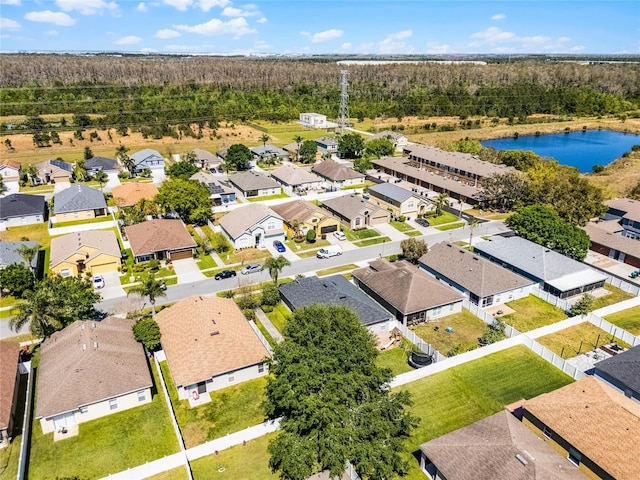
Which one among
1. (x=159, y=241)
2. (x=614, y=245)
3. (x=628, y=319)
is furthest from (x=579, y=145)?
(x=159, y=241)

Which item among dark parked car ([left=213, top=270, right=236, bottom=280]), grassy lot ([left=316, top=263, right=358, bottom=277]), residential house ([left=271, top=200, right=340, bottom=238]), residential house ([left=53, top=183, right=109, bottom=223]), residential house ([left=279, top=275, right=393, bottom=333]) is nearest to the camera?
residential house ([left=279, top=275, right=393, bottom=333])

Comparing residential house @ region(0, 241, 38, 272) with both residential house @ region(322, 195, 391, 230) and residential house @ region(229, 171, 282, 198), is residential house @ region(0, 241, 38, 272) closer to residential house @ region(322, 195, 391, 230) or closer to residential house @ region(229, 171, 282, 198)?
residential house @ region(229, 171, 282, 198)

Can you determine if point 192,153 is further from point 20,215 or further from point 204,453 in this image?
point 204,453

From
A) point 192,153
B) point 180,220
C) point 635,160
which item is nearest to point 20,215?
point 180,220

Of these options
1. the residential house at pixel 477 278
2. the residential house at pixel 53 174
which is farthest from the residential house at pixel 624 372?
the residential house at pixel 53 174

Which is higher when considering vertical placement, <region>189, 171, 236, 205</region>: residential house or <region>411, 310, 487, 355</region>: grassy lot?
<region>189, 171, 236, 205</region>: residential house

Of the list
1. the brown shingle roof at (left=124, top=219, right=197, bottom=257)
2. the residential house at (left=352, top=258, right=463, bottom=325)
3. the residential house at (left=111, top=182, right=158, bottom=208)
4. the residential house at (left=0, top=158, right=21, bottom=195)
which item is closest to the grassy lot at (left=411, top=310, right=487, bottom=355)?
the residential house at (left=352, top=258, right=463, bottom=325)
